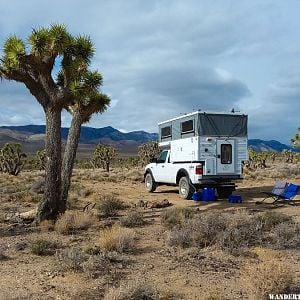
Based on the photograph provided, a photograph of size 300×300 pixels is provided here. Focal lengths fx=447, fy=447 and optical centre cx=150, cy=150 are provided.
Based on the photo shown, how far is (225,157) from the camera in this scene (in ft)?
52.4

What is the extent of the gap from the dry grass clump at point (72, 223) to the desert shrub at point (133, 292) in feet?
14.5

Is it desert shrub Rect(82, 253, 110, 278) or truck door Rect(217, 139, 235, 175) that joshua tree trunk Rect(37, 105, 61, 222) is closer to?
desert shrub Rect(82, 253, 110, 278)

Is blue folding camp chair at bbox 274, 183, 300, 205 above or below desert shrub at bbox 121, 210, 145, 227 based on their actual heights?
above

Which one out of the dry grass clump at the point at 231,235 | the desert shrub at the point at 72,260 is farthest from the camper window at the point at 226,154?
the desert shrub at the point at 72,260

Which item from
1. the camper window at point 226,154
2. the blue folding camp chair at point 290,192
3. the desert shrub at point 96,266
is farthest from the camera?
the camper window at point 226,154

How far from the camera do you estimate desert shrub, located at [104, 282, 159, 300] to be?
5.38m

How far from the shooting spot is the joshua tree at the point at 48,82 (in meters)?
11.3

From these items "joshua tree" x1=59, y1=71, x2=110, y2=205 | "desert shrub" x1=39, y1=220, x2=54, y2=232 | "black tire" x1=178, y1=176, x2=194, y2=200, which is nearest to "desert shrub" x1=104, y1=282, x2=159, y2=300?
"desert shrub" x1=39, y1=220, x2=54, y2=232

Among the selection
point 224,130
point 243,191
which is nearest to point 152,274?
point 224,130

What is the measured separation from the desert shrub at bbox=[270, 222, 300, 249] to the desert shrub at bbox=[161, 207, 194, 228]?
7.59ft

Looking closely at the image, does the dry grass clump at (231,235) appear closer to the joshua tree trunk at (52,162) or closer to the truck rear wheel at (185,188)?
the joshua tree trunk at (52,162)

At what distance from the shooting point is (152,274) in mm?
6820

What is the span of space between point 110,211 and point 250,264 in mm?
6285

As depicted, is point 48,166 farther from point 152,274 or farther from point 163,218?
point 152,274
